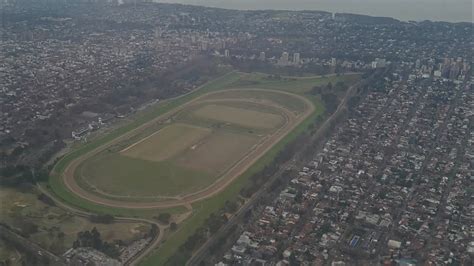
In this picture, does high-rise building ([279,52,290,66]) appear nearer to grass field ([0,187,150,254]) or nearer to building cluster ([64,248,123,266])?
grass field ([0,187,150,254])

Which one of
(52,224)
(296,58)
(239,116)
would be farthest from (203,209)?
(296,58)

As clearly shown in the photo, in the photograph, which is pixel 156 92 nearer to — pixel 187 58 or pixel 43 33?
pixel 187 58

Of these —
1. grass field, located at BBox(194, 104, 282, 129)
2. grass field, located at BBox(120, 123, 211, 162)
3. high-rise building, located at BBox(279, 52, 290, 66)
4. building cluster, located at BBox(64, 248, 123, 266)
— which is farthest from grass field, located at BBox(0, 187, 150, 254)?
high-rise building, located at BBox(279, 52, 290, 66)

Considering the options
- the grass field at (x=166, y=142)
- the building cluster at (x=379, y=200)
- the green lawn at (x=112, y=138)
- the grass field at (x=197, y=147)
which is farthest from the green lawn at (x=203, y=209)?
the grass field at (x=166, y=142)

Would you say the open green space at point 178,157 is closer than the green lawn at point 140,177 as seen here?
No

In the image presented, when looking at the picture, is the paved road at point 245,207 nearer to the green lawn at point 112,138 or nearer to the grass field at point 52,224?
the green lawn at point 112,138

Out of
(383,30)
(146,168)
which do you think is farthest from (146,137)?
(383,30)

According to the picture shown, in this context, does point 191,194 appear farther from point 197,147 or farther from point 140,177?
point 197,147

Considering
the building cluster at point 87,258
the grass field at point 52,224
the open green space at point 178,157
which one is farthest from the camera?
the open green space at point 178,157
